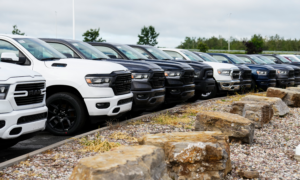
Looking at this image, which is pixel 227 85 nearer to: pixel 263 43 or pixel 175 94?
pixel 175 94

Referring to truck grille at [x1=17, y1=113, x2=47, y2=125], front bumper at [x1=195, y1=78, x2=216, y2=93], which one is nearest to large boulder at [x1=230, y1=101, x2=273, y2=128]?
front bumper at [x1=195, y1=78, x2=216, y2=93]

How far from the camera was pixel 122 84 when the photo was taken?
7.29 meters

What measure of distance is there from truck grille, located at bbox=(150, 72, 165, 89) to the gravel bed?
1.11 meters

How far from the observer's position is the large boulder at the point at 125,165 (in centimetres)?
317

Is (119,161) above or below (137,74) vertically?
below

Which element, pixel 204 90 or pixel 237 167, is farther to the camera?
pixel 204 90

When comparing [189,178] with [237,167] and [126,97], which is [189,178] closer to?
[237,167]

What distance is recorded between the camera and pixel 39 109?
5527 mm

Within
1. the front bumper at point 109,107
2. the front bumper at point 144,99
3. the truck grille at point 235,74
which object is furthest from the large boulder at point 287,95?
the front bumper at point 109,107

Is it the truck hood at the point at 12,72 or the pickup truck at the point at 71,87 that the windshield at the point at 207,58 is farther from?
the truck hood at the point at 12,72

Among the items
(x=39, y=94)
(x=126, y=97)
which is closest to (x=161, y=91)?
(x=126, y=97)

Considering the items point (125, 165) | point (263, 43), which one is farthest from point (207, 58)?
point (263, 43)

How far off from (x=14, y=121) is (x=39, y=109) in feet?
1.86

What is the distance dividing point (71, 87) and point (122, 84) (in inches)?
38.2
